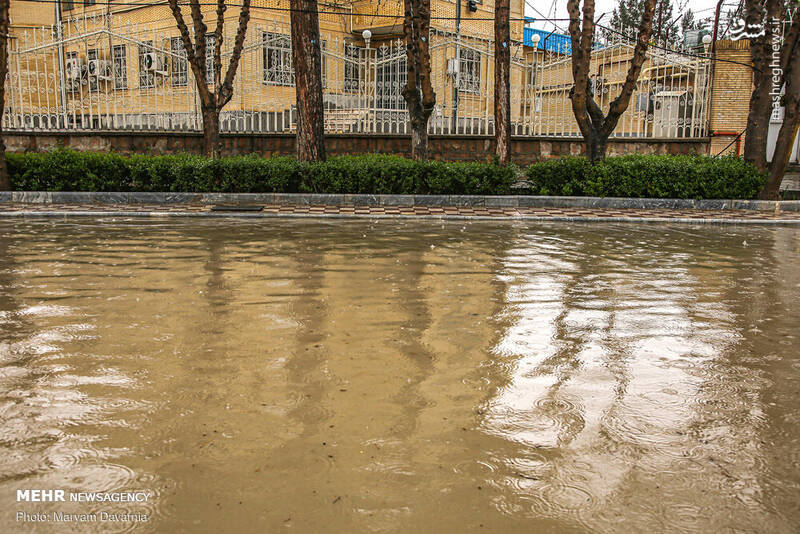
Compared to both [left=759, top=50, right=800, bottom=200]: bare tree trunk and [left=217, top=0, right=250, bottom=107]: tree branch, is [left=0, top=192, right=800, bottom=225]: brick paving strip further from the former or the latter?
[left=217, top=0, right=250, bottom=107]: tree branch

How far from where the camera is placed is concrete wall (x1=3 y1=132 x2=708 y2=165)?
15992 millimetres

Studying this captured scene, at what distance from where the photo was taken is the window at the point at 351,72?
16.3 meters

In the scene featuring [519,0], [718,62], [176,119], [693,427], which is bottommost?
[693,427]

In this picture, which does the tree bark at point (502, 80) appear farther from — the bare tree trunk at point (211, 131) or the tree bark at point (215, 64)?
the bare tree trunk at point (211, 131)

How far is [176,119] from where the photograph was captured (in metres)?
16.4

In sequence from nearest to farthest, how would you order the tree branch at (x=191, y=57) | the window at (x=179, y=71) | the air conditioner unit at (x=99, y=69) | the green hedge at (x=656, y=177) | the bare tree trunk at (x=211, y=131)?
the green hedge at (x=656, y=177) → the tree branch at (x=191, y=57) → the bare tree trunk at (x=211, y=131) → the air conditioner unit at (x=99, y=69) → the window at (x=179, y=71)

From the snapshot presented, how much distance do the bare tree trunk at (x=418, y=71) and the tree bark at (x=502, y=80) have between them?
5.07ft

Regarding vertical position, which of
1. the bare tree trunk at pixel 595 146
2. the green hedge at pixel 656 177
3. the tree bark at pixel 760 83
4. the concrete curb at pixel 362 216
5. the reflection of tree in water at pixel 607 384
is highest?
the tree bark at pixel 760 83

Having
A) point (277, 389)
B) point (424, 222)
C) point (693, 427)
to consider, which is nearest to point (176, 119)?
point (424, 222)

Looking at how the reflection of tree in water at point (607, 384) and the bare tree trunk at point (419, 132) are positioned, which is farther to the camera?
the bare tree trunk at point (419, 132)

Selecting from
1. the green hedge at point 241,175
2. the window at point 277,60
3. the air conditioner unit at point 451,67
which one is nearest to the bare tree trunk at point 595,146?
the green hedge at point 241,175

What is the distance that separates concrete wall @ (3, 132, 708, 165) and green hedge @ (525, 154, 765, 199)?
2.34 m

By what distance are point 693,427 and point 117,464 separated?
104 inches

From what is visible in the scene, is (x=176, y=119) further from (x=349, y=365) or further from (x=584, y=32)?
(x=349, y=365)
